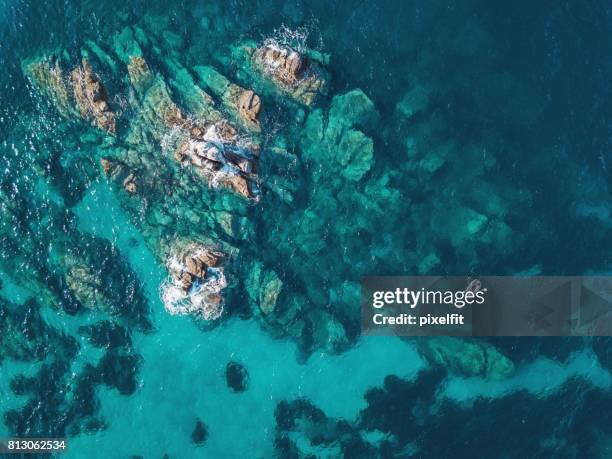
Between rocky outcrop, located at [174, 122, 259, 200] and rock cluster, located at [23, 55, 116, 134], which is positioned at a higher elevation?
rock cluster, located at [23, 55, 116, 134]

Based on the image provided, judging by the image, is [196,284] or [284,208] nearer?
[196,284]

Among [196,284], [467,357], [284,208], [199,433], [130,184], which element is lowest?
[199,433]

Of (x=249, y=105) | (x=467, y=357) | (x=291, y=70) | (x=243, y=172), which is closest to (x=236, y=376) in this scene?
(x=243, y=172)

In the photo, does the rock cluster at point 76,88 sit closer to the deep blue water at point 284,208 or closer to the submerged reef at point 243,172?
the submerged reef at point 243,172

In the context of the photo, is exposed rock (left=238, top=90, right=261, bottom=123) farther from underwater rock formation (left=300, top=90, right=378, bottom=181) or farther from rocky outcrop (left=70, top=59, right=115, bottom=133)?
rocky outcrop (left=70, top=59, right=115, bottom=133)

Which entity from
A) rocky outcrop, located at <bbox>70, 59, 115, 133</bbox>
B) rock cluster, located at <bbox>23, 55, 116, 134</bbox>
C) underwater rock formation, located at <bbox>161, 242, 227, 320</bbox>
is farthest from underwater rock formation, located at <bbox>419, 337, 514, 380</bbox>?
rock cluster, located at <bbox>23, 55, 116, 134</bbox>

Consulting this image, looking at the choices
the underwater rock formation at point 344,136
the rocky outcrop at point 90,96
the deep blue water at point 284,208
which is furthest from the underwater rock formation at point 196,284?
the rocky outcrop at point 90,96

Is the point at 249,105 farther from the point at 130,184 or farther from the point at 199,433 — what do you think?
the point at 199,433
